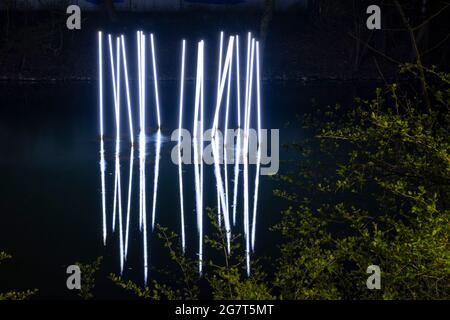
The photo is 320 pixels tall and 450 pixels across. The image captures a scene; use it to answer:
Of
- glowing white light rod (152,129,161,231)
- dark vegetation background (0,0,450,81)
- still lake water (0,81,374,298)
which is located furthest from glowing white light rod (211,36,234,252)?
dark vegetation background (0,0,450,81)

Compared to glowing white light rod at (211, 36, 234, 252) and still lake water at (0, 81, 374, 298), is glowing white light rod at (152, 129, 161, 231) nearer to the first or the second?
still lake water at (0, 81, 374, 298)

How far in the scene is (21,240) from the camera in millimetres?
9492

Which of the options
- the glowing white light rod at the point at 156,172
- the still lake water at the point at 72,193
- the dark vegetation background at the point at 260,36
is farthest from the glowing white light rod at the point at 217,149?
the dark vegetation background at the point at 260,36

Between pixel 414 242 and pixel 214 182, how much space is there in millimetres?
7645

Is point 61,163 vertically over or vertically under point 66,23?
under

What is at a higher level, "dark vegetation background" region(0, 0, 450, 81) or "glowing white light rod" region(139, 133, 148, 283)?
"dark vegetation background" region(0, 0, 450, 81)

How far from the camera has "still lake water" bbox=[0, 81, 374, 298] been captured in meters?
8.72

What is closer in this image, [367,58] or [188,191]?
[188,191]

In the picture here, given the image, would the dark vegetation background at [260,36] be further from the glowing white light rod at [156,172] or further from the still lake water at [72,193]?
the glowing white light rod at [156,172]

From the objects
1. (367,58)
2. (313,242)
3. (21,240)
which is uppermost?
(367,58)
